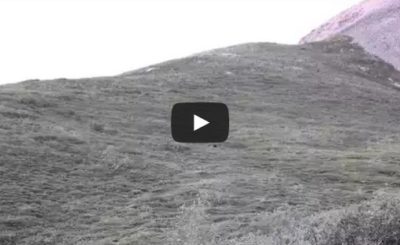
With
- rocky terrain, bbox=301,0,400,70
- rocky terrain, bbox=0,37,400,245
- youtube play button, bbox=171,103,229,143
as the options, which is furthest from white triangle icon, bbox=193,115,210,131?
rocky terrain, bbox=301,0,400,70

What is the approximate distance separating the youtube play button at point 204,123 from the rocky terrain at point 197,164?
3.58 m

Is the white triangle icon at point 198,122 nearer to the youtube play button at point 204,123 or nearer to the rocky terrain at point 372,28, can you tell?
the youtube play button at point 204,123

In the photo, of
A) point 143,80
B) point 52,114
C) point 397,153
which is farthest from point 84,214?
point 143,80

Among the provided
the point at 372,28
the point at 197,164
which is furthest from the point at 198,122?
the point at 372,28

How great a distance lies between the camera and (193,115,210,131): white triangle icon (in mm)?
8062

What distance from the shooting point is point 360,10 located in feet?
239

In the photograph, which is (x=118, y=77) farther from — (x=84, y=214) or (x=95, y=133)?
(x=84, y=214)

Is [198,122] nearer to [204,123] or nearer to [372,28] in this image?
[204,123]

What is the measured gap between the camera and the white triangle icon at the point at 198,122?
8062 mm

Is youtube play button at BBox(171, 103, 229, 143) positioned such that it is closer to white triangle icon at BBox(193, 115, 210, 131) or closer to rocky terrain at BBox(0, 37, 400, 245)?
white triangle icon at BBox(193, 115, 210, 131)

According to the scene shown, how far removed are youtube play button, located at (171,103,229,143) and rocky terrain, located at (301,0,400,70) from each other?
57.2 meters

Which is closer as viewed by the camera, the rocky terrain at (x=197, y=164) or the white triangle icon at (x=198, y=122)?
the white triangle icon at (x=198, y=122)

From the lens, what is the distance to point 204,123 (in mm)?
8102

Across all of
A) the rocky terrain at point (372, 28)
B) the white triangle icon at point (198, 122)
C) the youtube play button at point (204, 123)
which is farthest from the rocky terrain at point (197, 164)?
the rocky terrain at point (372, 28)
